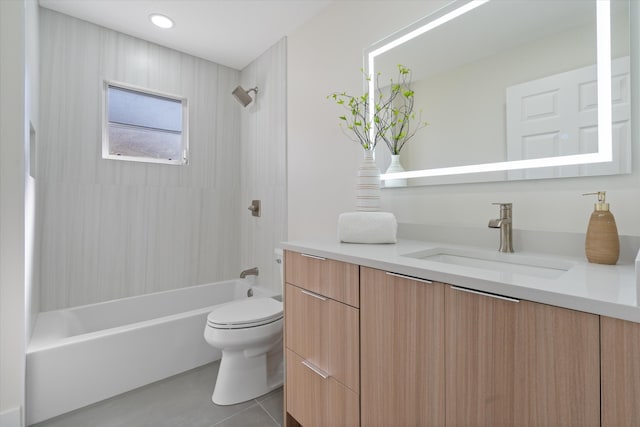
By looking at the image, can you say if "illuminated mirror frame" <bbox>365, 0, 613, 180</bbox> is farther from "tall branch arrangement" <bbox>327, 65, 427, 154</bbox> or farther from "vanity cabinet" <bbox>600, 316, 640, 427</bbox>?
"vanity cabinet" <bbox>600, 316, 640, 427</bbox>

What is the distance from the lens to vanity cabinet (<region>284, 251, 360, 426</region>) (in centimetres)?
106

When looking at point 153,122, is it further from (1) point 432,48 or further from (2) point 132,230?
(1) point 432,48

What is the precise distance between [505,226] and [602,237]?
274 millimetres

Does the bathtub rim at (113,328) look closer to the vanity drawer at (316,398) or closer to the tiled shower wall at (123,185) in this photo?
the tiled shower wall at (123,185)

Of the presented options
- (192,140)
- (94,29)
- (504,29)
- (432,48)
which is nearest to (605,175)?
(504,29)

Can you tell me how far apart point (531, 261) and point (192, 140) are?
2.75 meters

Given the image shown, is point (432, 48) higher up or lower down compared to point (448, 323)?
higher up

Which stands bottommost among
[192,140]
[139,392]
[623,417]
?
[139,392]

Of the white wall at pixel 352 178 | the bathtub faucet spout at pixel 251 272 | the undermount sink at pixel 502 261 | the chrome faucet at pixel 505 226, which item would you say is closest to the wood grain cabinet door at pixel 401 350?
the undermount sink at pixel 502 261

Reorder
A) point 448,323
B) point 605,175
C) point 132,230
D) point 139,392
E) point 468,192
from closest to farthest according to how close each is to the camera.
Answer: point 448,323 < point 605,175 < point 468,192 < point 139,392 < point 132,230

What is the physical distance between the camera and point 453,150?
1366 mm

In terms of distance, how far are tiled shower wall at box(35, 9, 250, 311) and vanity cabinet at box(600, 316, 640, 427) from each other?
8.99 feet

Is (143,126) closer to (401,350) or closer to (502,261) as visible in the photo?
(401,350)

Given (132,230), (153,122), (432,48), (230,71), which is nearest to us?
(432,48)
